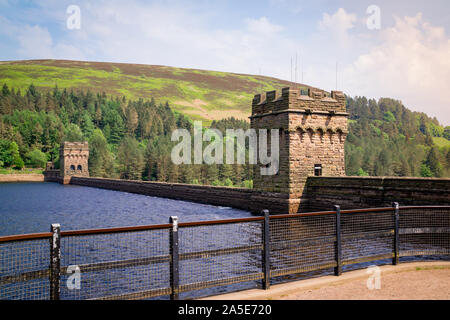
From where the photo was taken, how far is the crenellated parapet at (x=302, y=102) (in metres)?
26.5

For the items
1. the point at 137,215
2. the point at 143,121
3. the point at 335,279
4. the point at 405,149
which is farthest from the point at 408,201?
the point at 143,121

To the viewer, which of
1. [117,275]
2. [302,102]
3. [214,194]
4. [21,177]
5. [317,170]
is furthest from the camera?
[21,177]

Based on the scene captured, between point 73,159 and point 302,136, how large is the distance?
94.3m

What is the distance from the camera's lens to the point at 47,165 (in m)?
127

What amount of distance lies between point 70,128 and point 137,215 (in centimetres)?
13984

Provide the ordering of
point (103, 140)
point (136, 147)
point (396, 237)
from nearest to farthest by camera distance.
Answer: point (396, 237) → point (103, 140) → point (136, 147)

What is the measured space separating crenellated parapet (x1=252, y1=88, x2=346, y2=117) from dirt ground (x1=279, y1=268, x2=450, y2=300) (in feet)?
60.4

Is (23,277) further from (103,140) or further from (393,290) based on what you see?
(103,140)

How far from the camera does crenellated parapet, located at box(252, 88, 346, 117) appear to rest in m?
26.5

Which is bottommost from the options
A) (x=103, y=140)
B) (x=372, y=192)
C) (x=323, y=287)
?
(x=323, y=287)

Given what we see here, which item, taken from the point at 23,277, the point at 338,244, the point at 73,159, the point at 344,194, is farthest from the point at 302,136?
the point at 73,159

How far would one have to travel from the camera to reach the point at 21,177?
117375 millimetres

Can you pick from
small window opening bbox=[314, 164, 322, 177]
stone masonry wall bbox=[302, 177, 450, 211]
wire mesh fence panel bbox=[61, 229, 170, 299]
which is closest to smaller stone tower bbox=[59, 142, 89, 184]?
small window opening bbox=[314, 164, 322, 177]
